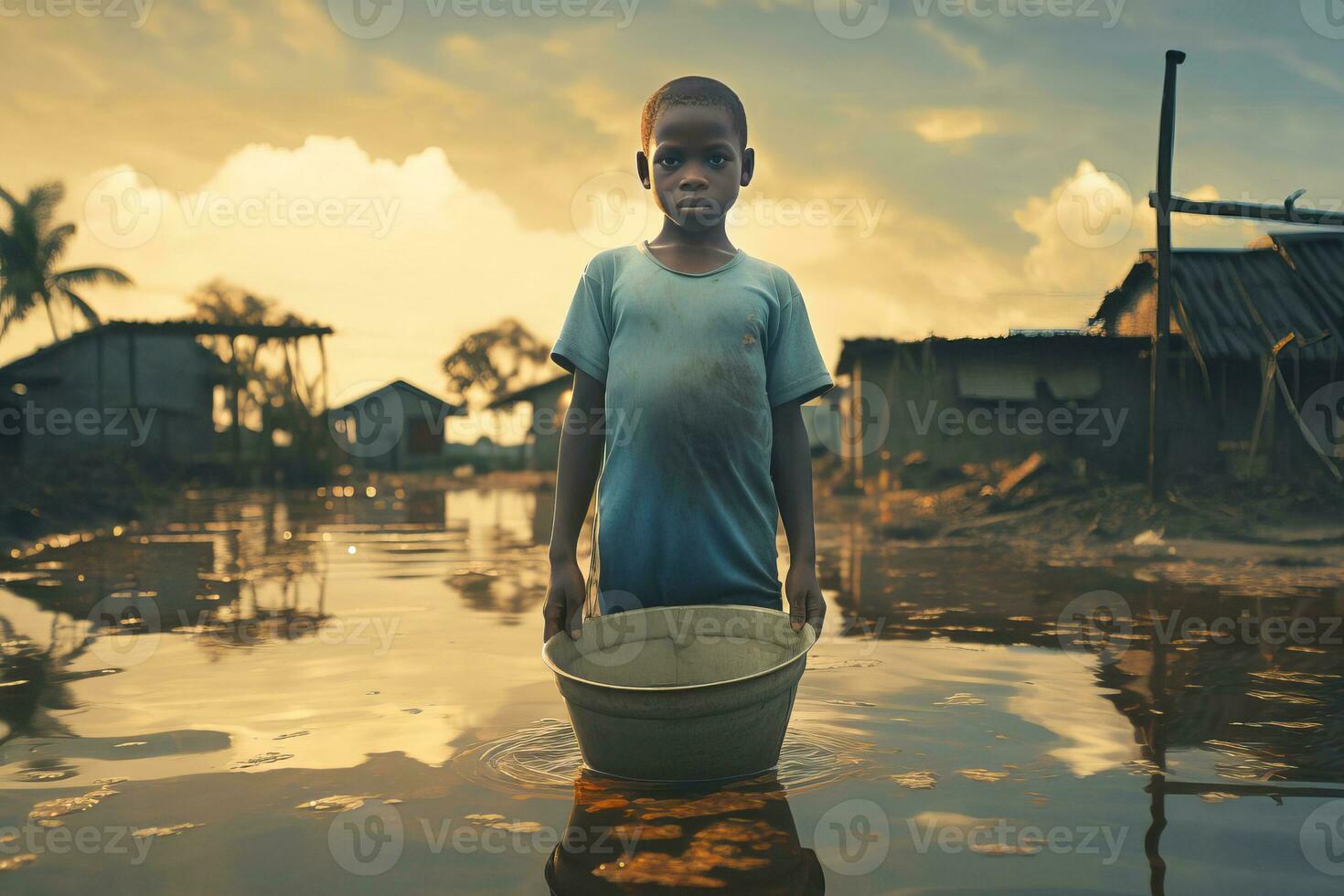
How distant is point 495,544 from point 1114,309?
530 inches

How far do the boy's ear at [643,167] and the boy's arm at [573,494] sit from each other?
1.77 feet

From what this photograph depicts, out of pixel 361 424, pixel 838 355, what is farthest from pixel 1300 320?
pixel 361 424

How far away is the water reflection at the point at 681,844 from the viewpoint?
2.38m

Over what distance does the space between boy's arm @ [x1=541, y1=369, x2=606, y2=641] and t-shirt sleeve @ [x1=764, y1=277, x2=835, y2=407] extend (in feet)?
1.45

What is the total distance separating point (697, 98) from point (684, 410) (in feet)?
2.57

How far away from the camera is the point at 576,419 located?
2.96m

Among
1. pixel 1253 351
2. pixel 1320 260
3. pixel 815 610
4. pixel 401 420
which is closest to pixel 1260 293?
pixel 1320 260

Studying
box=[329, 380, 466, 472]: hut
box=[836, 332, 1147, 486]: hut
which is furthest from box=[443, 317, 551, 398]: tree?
box=[836, 332, 1147, 486]: hut

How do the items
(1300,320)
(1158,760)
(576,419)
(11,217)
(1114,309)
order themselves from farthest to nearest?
(11,217)
(1114,309)
(1300,320)
(1158,760)
(576,419)

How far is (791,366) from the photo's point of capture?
2.91m

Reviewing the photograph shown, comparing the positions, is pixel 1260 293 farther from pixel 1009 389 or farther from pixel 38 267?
pixel 38 267

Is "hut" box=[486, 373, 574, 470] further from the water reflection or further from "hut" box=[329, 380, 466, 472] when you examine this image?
the water reflection

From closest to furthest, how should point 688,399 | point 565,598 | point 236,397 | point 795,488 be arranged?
point 688,399 < point 565,598 < point 795,488 < point 236,397

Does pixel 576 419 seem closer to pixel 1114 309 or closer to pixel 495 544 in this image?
pixel 495 544
